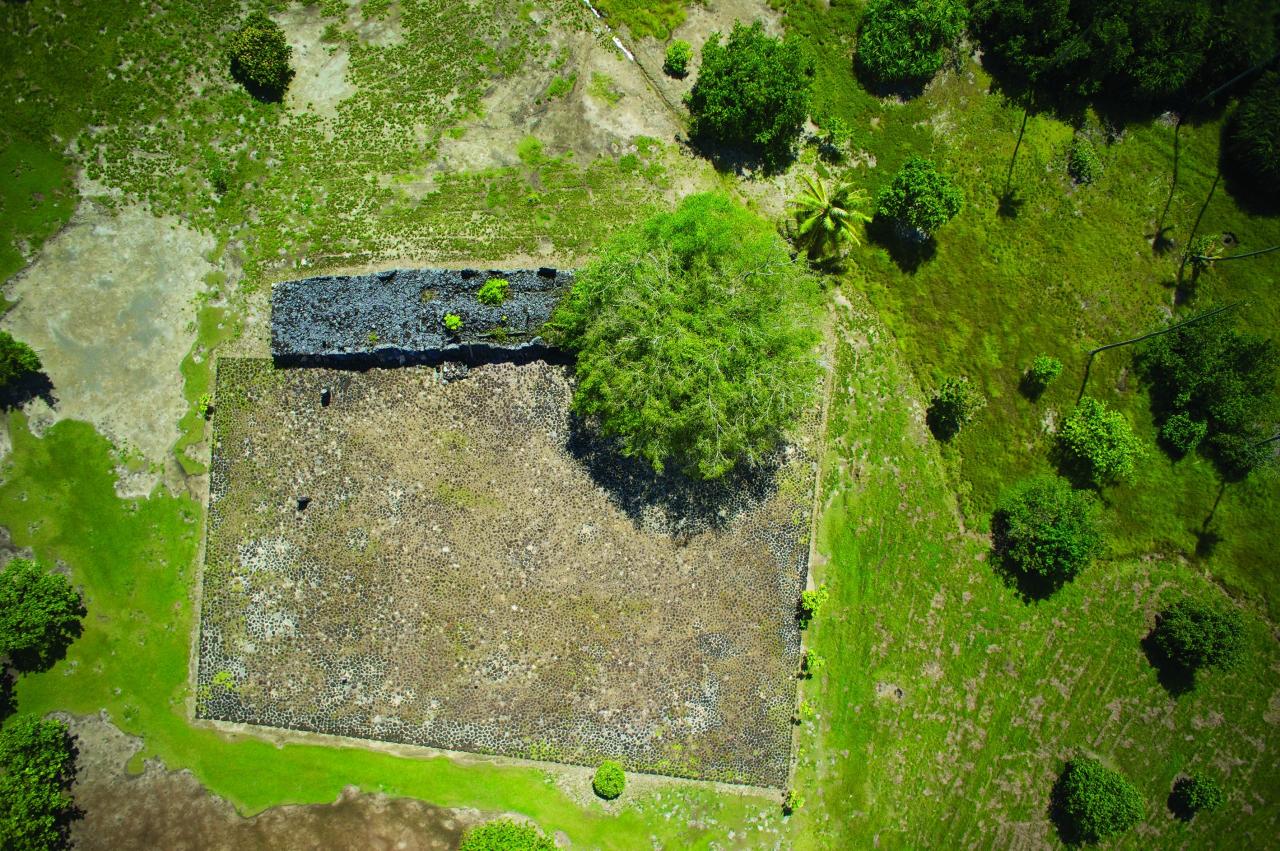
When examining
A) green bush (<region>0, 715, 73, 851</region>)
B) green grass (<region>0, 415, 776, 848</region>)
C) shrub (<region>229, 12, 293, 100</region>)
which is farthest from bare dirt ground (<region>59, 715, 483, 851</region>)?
shrub (<region>229, 12, 293, 100</region>)

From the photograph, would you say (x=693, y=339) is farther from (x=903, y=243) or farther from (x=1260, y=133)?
(x=1260, y=133)

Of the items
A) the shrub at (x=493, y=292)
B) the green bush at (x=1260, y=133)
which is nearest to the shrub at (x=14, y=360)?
the shrub at (x=493, y=292)

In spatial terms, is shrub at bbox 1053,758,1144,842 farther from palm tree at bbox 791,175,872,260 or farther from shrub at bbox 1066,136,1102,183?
shrub at bbox 1066,136,1102,183

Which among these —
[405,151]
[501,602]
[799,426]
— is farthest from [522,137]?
[501,602]

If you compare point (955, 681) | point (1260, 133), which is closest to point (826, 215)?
point (1260, 133)

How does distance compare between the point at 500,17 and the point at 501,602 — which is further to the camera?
the point at 500,17

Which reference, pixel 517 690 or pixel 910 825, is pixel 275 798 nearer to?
pixel 517 690

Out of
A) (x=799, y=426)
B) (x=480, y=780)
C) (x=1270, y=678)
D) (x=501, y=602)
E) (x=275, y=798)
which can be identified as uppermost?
(x=799, y=426)
